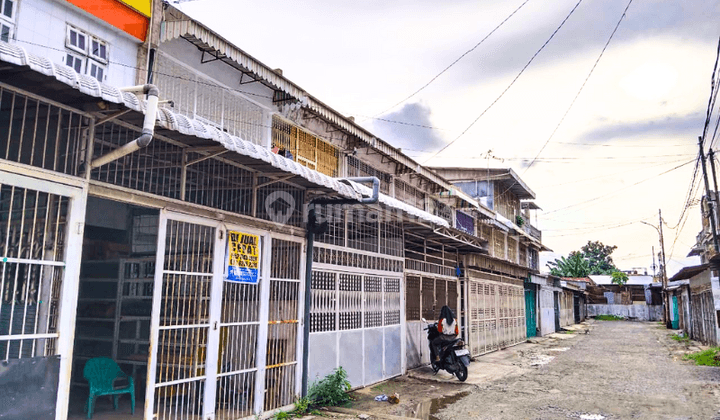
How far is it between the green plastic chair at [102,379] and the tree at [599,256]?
3167 inches

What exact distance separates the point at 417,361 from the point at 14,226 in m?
10.4

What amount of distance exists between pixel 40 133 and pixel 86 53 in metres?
4.65

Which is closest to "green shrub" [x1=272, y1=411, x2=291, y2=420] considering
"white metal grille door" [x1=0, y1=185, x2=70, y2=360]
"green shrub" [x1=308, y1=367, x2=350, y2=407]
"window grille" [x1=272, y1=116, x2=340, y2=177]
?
"green shrub" [x1=308, y1=367, x2=350, y2=407]

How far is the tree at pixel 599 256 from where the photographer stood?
255ft

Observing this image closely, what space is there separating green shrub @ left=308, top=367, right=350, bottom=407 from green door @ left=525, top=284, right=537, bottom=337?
713 inches

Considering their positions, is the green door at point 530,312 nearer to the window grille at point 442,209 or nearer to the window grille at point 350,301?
the window grille at point 442,209

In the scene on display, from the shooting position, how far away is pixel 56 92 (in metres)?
4.37

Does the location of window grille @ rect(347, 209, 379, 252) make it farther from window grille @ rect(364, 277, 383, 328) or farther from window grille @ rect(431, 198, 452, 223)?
window grille @ rect(431, 198, 452, 223)

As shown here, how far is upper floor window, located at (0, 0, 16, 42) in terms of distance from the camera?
7273 millimetres

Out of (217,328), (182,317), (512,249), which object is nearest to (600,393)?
(217,328)

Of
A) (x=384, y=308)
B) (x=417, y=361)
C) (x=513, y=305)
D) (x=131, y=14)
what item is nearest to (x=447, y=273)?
(x=417, y=361)

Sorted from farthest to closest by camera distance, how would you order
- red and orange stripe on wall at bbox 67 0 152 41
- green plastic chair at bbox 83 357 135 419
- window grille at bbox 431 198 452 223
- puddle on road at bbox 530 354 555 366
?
window grille at bbox 431 198 452 223 < puddle on road at bbox 530 354 555 366 < red and orange stripe on wall at bbox 67 0 152 41 < green plastic chair at bbox 83 357 135 419

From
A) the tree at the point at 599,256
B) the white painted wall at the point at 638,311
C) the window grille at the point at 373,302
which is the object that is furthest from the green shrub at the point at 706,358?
the tree at the point at 599,256

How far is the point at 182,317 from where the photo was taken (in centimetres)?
612
